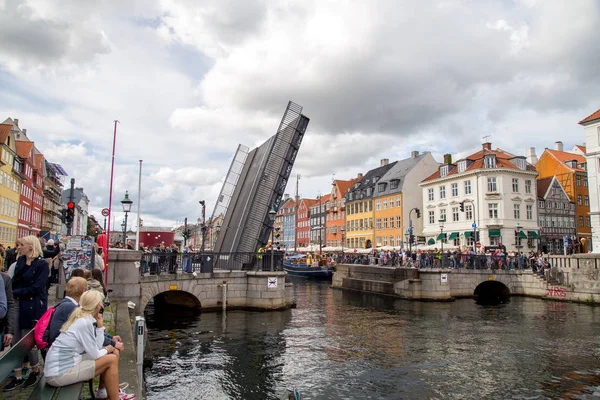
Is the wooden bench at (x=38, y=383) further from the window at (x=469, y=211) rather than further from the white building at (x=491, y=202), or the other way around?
the window at (x=469, y=211)

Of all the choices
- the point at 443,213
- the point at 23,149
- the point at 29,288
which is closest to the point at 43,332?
the point at 29,288

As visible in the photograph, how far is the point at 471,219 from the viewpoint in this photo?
4634 cm

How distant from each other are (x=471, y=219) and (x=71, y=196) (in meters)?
41.5

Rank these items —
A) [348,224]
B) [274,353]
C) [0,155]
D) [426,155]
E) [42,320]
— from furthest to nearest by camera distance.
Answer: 1. [348,224]
2. [426,155]
3. [0,155]
4. [274,353]
5. [42,320]

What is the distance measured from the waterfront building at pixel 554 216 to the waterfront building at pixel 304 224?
147 ft

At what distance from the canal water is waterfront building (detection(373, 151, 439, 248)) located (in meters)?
33.2

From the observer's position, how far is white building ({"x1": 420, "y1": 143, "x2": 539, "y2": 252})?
44625 millimetres

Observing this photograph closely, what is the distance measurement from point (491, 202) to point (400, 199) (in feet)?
43.4

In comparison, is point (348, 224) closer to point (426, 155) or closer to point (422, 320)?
point (426, 155)

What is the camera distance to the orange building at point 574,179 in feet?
176

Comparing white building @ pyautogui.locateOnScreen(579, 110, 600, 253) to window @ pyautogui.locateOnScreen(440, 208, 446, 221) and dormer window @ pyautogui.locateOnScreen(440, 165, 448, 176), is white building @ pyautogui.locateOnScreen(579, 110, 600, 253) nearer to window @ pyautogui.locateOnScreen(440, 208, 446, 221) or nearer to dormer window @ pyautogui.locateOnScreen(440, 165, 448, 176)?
window @ pyautogui.locateOnScreen(440, 208, 446, 221)

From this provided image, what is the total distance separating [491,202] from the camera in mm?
45062

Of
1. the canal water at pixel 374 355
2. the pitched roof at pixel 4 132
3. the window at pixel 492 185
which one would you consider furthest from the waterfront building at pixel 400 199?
the pitched roof at pixel 4 132

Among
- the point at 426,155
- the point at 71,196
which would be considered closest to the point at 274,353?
the point at 71,196
